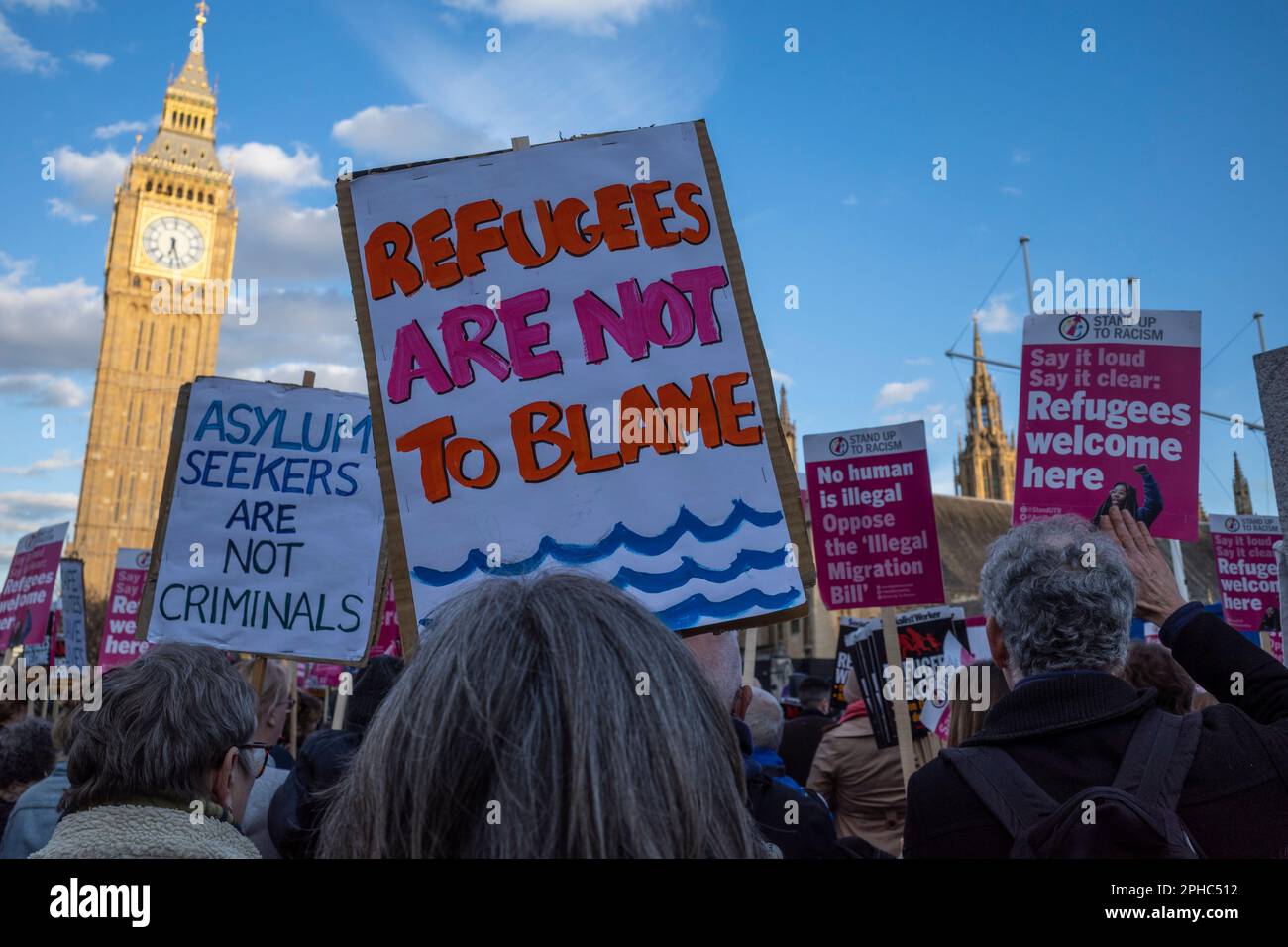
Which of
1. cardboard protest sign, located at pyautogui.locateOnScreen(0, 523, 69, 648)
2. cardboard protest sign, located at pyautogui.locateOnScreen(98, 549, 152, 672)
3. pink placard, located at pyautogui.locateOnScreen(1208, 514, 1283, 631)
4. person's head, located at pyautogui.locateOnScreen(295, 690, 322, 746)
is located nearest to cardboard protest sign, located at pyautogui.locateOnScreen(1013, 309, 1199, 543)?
person's head, located at pyautogui.locateOnScreen(295, 690, 322, 746)

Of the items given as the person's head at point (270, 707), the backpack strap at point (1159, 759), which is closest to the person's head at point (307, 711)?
the person's head at point (270, 707)

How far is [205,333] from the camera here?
78.1 metres

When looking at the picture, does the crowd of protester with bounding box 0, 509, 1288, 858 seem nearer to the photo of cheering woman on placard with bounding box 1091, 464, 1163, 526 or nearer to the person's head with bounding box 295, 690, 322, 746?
the photo of cheering woman on placard with bounding box 1091, 464, 1163, 526

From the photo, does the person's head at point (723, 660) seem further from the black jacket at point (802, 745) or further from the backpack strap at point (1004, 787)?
the black jacket at point (802, 745)

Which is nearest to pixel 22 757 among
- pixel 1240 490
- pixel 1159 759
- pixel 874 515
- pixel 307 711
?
pixel 307 711

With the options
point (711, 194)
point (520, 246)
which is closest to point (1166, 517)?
point (711, 194)

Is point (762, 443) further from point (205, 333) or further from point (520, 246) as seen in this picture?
point (205, 333)

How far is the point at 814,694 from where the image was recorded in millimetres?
9031

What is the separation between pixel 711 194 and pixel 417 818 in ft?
6.80

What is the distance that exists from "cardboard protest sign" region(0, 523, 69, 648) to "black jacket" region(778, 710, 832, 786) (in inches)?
282

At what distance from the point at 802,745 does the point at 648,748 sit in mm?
6219

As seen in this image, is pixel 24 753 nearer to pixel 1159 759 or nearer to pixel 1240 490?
pixel 1159 759

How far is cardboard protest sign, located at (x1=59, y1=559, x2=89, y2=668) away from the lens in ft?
35.3
